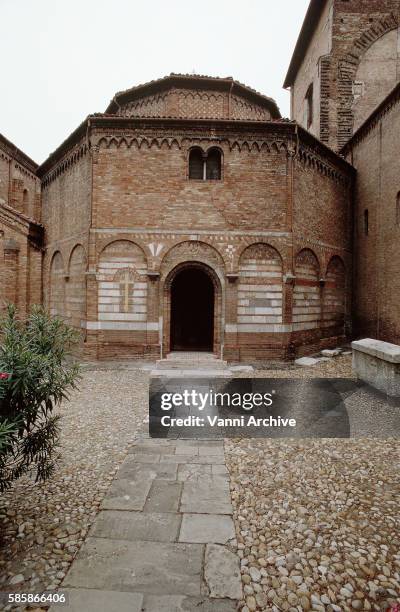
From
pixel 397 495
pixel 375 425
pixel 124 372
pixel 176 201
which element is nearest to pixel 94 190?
pixel 176 201

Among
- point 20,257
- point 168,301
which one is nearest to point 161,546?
point 168,301

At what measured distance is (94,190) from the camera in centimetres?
1183

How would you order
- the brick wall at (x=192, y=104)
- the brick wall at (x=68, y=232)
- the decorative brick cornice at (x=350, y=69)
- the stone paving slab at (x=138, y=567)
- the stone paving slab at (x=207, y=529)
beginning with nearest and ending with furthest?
the stone paving slab at (x=138, y=567) → the stone paving slab at (x=207, y=529) → the brick wall at (x=68, y=232) → the brick wall at (x=192, y=104) → the decorative brick cornice at (x=350, y=69)

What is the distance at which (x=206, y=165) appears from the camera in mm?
12156

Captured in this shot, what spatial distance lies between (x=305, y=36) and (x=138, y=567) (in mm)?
25551

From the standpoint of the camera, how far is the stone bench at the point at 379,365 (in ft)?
26.4

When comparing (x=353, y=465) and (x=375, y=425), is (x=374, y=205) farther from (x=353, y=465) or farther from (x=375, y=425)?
(x=353, y=465)

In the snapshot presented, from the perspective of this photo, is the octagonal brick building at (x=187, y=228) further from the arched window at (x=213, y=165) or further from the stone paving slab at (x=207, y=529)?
the stone paving slab at (x=207, y=529)

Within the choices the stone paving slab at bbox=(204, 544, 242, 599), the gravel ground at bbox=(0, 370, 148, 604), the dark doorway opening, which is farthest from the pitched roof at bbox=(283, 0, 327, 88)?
the stone paving slab at bbox=(204, 544, 242, 599)

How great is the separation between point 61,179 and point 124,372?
351 inches

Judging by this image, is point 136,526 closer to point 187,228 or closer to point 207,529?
point 207,529

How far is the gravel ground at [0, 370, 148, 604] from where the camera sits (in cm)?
308

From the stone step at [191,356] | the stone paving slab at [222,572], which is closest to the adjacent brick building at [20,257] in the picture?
the stone step at [191,356]

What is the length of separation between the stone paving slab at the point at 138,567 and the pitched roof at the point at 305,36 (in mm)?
23804
